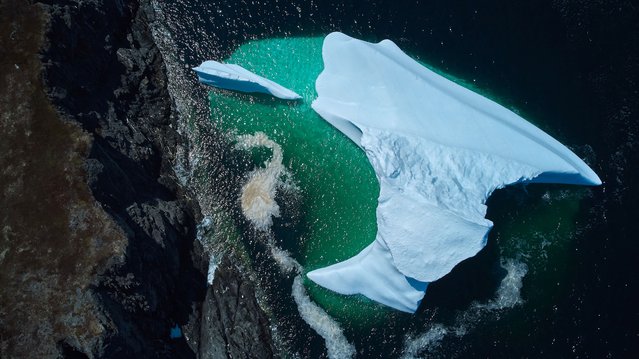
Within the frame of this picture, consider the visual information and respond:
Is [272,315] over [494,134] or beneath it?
beneath

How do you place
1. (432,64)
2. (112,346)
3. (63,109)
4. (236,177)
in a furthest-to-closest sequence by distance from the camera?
(432,64)
(236,177)
(63,109)
(112,346)

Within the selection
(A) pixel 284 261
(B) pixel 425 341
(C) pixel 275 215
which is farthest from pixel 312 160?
(B) pixel 425 341

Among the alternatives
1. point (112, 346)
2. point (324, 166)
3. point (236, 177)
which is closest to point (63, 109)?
point (236, 177)

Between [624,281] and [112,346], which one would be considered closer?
[112,346]

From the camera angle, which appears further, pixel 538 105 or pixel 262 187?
pixel 538 105

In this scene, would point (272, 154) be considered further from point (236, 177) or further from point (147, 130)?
point (147, 130)

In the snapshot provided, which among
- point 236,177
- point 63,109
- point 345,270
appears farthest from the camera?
point 236,177

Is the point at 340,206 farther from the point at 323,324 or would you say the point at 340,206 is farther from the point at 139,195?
the point at 139,195

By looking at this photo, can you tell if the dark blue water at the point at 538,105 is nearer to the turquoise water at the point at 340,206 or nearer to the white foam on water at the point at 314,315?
the turquoise water at the point at 340,206
